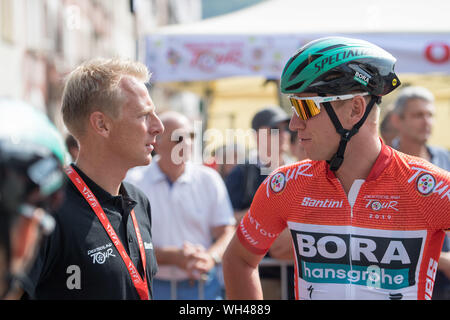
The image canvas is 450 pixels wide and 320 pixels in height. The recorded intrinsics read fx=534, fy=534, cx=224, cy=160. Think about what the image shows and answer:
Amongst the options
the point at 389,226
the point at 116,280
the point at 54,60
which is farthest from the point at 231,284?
the point at 54,60

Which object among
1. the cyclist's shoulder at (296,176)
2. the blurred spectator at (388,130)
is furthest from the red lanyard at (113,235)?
the blurred spectator at (388,130)

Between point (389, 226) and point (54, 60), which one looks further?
point (54, 60)

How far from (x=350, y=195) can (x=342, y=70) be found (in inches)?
21.7

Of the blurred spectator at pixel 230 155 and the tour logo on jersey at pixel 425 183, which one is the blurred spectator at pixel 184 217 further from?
the blurred spectator at pixel 230 155

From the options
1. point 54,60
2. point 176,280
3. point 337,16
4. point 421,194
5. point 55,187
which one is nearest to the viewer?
point 55,187

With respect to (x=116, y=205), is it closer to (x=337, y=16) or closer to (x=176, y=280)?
(x=176, y=280)

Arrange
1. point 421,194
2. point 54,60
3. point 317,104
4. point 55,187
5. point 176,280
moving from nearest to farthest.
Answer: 1. point 55,187
2. point 421,194
3. point 317,104
4. point 176,280
5. point 54,60

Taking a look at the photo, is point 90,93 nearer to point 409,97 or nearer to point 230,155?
point 409,97

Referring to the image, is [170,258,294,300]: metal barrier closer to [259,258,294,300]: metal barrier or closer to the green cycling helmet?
[259,258,294,300]: metal barrier

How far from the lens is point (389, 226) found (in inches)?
89.1

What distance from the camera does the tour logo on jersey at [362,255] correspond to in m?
2.26

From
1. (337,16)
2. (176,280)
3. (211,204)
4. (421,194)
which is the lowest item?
(176,280)

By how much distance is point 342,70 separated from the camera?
235 centimetres
